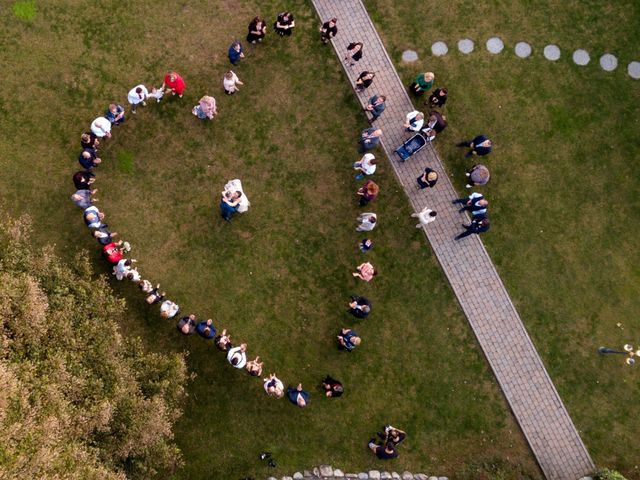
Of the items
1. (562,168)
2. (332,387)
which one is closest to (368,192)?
(332,387)

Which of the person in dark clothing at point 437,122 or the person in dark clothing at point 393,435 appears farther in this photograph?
the person in dark clothing at point 437,122

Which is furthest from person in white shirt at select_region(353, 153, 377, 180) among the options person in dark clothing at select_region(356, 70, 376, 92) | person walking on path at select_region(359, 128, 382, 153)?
person in dark clothing at select_region(356, 70, 376, 92)

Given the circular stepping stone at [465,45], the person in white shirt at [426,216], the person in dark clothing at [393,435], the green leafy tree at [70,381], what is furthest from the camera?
the circular stepping stone at [465,45]

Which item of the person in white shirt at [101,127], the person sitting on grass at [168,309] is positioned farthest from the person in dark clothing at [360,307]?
the person in white shirt at [101,127]

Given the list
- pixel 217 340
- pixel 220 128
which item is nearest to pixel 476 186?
pixel 220 128

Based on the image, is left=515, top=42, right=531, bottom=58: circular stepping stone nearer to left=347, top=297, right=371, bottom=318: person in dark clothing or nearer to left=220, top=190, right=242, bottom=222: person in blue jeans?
left=347, top=297, right=371, bottom=318: person in dark clothing

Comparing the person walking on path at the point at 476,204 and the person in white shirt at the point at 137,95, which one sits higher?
the person in white shirt at the point at 137,95

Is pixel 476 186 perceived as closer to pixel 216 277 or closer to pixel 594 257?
pixel 594 257

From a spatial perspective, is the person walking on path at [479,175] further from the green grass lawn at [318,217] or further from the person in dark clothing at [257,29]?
the person in dark clothing at [257,29]
